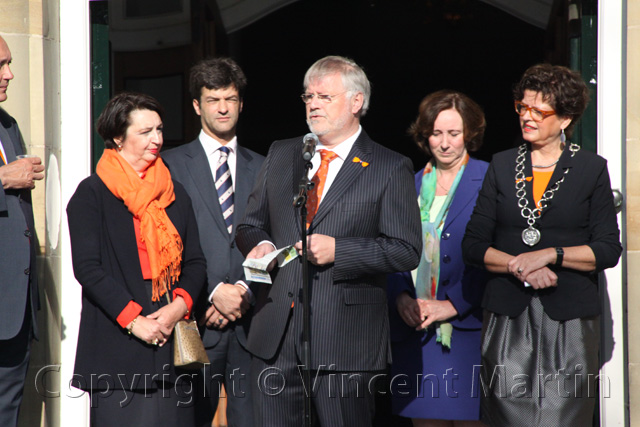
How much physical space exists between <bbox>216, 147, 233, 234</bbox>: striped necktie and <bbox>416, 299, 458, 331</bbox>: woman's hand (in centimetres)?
109

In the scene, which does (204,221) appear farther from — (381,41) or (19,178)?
(381,41)

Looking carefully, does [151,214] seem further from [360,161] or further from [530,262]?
[530,262]

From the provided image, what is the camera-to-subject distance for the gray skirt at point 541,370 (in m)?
3.96

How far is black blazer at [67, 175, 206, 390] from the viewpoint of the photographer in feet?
13.3

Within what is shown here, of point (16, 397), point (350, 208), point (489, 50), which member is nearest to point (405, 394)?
point (350, 208)

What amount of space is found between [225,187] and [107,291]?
1016mm

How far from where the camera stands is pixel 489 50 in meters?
8.66

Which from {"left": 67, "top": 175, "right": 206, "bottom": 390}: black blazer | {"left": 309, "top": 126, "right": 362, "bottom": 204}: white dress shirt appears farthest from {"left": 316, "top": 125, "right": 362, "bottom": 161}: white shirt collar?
{"left": 67, "top": 175, "right": 206, "bottom": 390}: black blazer

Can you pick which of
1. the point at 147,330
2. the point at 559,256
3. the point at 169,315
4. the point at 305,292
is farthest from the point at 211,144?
the point at 559,256

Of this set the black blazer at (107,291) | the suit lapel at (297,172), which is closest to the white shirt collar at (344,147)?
the suit lapel at (297,172)

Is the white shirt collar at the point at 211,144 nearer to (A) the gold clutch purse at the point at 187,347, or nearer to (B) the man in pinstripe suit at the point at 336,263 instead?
(B) the man in pinstripe suit at the point at 336,263

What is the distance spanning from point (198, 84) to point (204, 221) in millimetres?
808

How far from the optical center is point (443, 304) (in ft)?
15.1

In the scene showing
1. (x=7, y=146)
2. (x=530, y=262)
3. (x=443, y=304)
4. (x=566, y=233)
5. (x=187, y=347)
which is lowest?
(x=187, y=347)
